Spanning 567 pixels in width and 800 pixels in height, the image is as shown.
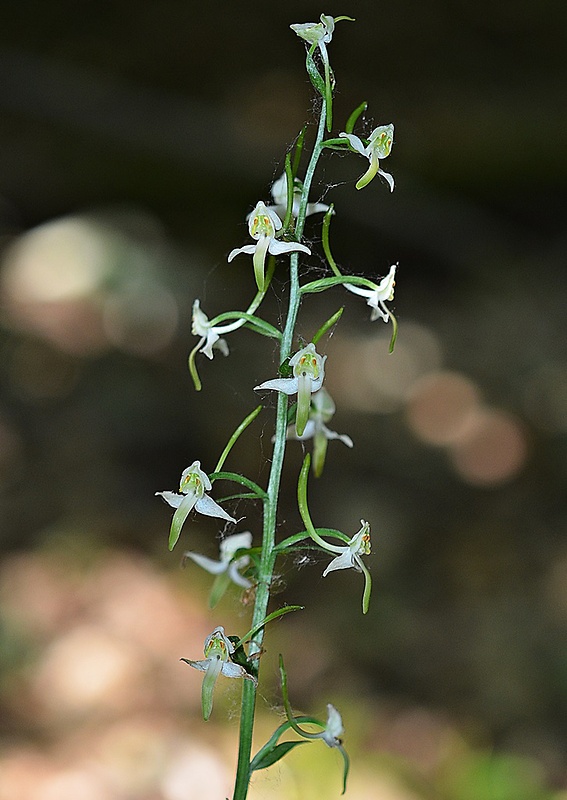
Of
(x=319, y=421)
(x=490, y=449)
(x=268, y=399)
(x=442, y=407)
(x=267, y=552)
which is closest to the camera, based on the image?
(x=267, y=552)

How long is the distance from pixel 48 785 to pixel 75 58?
13.0 ft

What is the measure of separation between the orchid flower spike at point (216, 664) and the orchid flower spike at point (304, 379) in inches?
10.5

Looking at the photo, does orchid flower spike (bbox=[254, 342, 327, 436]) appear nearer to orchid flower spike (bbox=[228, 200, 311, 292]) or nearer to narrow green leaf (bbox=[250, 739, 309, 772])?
orchid flower spike (bbox=[228, 200, 311, 292])

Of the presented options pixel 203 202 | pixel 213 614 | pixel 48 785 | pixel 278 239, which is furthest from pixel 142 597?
pixel 203 202

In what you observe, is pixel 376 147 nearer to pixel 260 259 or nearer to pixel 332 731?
pixel 260 259

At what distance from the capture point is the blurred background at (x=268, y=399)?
2613 mm

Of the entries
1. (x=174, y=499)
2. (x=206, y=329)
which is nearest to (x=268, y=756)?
(x=174, y=499)

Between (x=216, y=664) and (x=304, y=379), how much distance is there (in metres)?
0.35

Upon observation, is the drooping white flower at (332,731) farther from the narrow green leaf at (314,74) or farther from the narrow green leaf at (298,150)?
the narrow green leaf at (314,74)

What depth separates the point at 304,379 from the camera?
95 cm

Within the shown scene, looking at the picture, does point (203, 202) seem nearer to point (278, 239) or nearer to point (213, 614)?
point (213, 614)

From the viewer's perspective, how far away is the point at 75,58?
15.3 feet

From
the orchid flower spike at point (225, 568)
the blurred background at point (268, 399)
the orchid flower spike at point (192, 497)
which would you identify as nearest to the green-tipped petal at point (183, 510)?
the orchid flower spike at point (192, 497)

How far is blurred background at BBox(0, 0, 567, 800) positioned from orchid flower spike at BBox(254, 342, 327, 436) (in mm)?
1361
